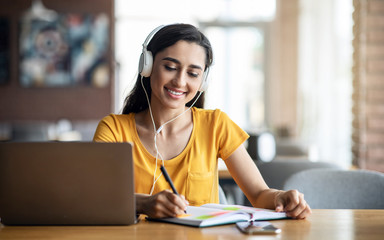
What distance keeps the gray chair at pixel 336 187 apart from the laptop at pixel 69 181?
2.82 feet

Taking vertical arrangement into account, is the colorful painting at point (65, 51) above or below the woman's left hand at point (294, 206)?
above

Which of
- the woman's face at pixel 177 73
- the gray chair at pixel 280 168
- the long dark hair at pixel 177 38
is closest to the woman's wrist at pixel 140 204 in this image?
the woman's face at pixel 177 73

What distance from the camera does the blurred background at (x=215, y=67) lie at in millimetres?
5239

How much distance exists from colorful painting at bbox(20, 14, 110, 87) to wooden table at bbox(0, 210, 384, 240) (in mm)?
5870

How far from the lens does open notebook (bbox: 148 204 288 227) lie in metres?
1.21

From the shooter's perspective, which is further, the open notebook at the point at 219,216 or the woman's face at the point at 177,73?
the woman's face at the point at 177,73

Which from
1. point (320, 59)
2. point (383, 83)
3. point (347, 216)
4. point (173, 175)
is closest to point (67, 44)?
point (320, 59)

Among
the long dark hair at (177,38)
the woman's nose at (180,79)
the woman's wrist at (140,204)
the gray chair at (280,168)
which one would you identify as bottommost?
the gray chair at (280,168)

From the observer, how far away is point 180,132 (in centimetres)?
175

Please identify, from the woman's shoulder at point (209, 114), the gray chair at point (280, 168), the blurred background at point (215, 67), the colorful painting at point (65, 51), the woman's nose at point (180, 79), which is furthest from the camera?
the colorful painting at point (65, 51)

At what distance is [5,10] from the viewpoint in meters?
6.75

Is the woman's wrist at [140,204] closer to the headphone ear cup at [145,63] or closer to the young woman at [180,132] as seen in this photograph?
the young woman at [180,132]

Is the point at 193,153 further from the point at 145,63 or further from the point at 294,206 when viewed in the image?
the point at 294,206

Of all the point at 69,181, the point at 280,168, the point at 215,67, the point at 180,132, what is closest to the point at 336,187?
the point at 280,168
